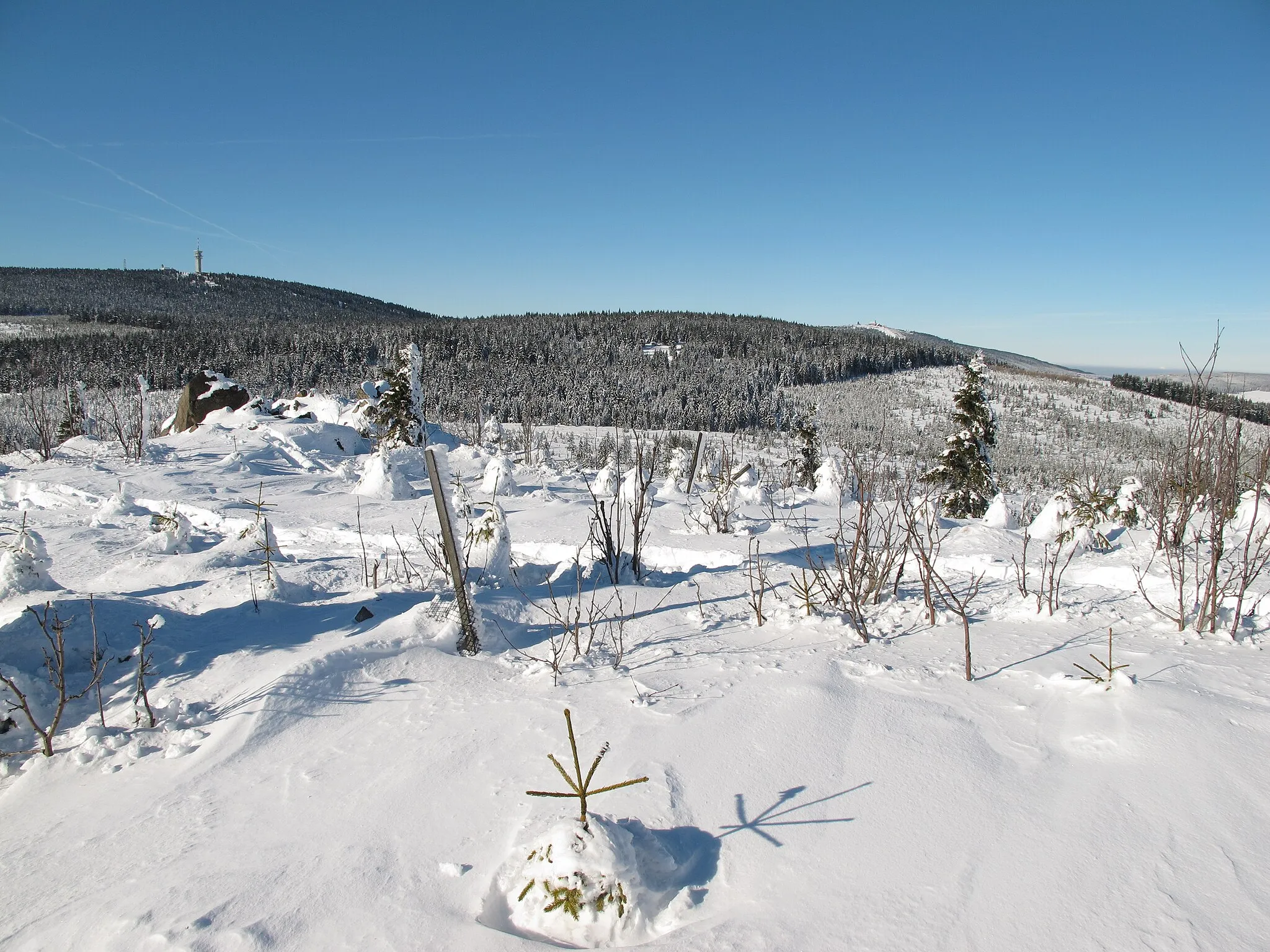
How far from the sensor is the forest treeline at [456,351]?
6034 cm

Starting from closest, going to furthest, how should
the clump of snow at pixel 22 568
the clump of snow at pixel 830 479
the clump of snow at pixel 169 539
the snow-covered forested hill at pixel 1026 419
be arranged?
the clump of snow at pixel 22 568 < the clump of snow at pixel 169 539 < the clump of snow at pixel 830 479 < the snow-covered forested hill at pixel 1026 419

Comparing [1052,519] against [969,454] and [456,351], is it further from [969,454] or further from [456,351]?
[456,351]

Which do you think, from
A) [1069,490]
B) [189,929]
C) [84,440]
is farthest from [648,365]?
[189,929]

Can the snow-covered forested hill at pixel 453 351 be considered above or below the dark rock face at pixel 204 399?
above

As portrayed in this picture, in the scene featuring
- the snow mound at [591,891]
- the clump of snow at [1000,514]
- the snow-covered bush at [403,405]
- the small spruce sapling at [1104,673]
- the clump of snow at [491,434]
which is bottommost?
the clump of snow at [1000,514]

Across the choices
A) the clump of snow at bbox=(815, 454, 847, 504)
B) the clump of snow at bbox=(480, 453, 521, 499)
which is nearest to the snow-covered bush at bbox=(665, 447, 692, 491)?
the clump of snow at bbox=(480, 453, 521, 499)

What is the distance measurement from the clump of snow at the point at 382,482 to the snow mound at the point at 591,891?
28.8ft

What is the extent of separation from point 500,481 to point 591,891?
29.5 feet

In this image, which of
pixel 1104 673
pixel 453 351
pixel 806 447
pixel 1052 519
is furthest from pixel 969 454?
pixel 453 351

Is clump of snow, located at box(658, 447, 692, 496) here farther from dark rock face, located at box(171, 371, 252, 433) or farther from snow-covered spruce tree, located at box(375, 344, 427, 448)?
dark rock face, located at box(171, 371, 252, 433)

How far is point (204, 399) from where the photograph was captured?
18.5m

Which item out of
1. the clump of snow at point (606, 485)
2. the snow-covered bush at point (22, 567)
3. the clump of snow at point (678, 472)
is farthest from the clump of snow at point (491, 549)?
the clump of snow at point (678, 472)

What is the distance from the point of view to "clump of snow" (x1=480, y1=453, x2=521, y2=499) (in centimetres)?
1052

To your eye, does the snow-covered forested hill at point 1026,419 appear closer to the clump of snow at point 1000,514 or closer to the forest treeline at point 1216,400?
the clump of snow at point 1000,514
